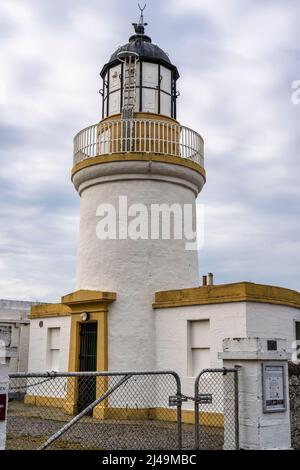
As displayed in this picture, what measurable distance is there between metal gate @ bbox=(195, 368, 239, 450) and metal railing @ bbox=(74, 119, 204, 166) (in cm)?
661

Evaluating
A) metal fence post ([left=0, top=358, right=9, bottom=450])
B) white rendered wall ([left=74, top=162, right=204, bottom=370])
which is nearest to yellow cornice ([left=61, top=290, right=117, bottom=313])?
white rendered wall ([left=74, top=162, right=204, bottom=370])

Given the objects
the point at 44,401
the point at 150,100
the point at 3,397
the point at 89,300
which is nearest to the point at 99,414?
the point at 89,300

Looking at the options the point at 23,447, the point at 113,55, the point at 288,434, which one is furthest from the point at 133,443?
the point at 113,55

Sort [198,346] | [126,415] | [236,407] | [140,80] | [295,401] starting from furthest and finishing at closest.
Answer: [140,80] → [126,415] → [198,346] → [295,401] → [236,407]

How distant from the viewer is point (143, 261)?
48.5ft

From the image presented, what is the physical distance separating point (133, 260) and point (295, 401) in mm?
6984

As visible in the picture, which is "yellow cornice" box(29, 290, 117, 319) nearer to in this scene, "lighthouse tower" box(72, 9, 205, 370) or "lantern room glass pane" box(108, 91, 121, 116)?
"lighthouse tower" box(72, 9, 205, 370)

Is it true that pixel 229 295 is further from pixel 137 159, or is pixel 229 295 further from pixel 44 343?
pixel 44 343

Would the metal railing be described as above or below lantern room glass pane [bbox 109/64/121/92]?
below

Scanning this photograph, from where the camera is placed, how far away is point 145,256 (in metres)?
14.8

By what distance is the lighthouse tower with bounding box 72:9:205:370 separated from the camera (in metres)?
14.5

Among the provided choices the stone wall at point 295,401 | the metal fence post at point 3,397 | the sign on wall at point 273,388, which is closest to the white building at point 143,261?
the stone wall at point 295,401

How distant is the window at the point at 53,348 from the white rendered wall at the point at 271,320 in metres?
7.43
